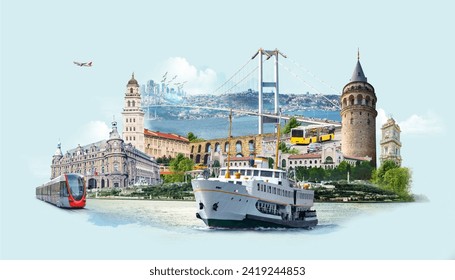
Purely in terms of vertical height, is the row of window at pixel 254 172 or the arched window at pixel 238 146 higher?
the arched window at pixel 238 146

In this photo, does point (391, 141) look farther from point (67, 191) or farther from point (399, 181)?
point (67, 191)

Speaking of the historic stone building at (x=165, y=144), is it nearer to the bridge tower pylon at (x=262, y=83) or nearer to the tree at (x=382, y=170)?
the bridge tower pylon at (x=262, y=83)

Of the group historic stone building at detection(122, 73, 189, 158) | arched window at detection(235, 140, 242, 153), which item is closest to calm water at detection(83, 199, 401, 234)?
historic stone building at detection(122, 73, 189, 158)

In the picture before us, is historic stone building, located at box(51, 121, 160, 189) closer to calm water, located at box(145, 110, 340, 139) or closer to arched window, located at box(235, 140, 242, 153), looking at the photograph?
calm water, located at box(145, 110, 340, 139)

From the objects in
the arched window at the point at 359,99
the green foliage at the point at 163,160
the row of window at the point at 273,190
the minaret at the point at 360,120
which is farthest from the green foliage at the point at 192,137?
the row of window at the point at 273,190

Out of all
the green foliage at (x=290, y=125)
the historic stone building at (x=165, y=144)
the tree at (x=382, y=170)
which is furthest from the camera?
the historic stone building at (x=165, y=144)

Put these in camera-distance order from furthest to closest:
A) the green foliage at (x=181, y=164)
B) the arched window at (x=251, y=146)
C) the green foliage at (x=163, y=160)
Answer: the green foliage at (x=181, y=164)
the green foliage at (x=163, y=160)
the arched window at (x=251, y=146)
